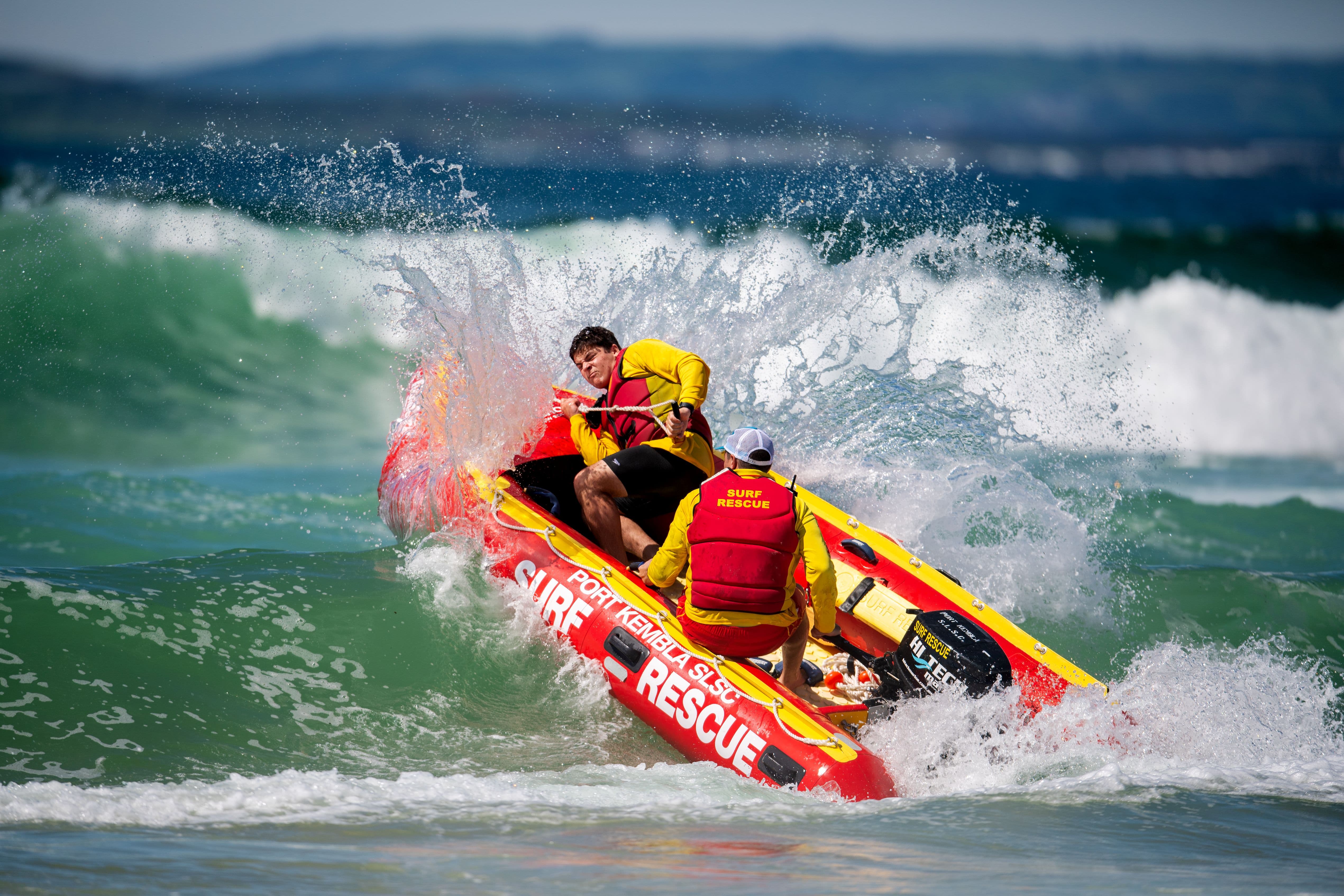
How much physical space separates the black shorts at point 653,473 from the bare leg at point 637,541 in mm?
209

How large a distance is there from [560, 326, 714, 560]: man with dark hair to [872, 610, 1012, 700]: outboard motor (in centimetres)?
132

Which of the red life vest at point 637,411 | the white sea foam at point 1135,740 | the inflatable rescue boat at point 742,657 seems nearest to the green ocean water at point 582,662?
the white sea foam at point 1135,740

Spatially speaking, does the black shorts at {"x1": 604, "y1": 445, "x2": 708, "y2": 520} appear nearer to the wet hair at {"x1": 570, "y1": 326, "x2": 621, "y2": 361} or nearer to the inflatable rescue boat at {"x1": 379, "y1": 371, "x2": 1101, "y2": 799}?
the inflatable rescue boat at {"x1": 379, "y1": 371, "x2": 1101, "y2": 799}

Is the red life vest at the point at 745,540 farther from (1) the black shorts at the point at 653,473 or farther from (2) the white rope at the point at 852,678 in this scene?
(1) the black shorts at the point at 653,473

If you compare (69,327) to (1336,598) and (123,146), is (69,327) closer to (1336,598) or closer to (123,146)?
(123,146)

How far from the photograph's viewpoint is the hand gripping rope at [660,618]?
3.88 metres

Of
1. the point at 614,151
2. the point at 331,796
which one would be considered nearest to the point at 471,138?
the point at 614,151

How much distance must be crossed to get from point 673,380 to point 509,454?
1116 millimetres

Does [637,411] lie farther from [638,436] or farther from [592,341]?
[592,341]

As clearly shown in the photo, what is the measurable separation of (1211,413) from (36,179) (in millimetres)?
17424

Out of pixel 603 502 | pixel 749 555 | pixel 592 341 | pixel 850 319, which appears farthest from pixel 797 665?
pixel 850 319

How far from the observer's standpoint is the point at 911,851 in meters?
3.22

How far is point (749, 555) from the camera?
13.0 ft

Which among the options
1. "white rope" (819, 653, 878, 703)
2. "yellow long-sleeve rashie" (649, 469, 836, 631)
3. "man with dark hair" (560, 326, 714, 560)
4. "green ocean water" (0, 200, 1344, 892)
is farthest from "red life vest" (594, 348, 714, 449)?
"white rope" (819, 653, 878, 703)
